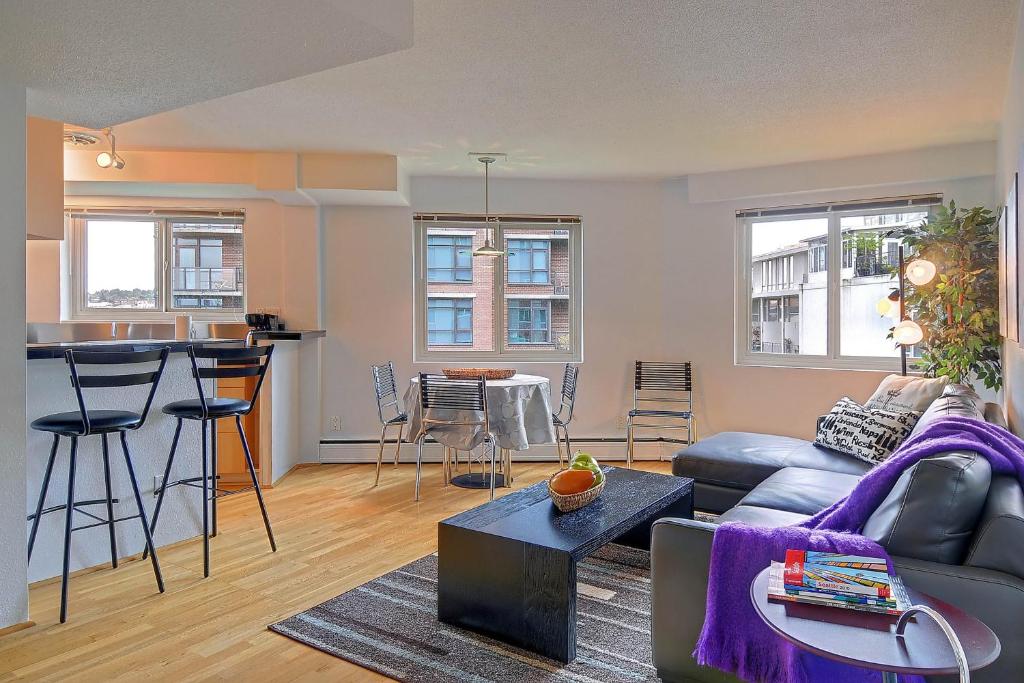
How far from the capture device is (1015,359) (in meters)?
3.12

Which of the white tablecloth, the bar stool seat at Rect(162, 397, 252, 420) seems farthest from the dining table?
the bar stool seat at Rect(162, 397, 252, 420)

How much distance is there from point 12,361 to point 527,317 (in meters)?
3.98

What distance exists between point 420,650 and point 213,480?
1685mm

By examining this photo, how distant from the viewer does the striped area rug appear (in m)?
2.25

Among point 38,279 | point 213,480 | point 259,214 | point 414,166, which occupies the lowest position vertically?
point 213,480

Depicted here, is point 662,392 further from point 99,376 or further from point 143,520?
point 99,376

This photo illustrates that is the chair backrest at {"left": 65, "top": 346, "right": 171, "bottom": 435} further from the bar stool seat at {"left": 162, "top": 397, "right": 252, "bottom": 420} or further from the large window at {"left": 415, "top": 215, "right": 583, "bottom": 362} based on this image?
the large window at {"left": 415, "top": 215, "right": 583, "bottom": 362}

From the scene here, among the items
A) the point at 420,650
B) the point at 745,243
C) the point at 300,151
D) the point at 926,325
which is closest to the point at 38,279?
the point at 300,151

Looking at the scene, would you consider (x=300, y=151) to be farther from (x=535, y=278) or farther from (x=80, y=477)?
(x=80, y=477)

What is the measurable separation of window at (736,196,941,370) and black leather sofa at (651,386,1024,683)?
2.49 m

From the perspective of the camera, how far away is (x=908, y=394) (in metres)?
3.74

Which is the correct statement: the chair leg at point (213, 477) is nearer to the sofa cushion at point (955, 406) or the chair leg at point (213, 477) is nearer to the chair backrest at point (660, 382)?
the sofa cushion at point (955, 406)

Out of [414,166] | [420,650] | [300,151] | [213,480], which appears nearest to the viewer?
[420,650]

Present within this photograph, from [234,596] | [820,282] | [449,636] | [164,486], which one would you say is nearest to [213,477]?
[164,486]
